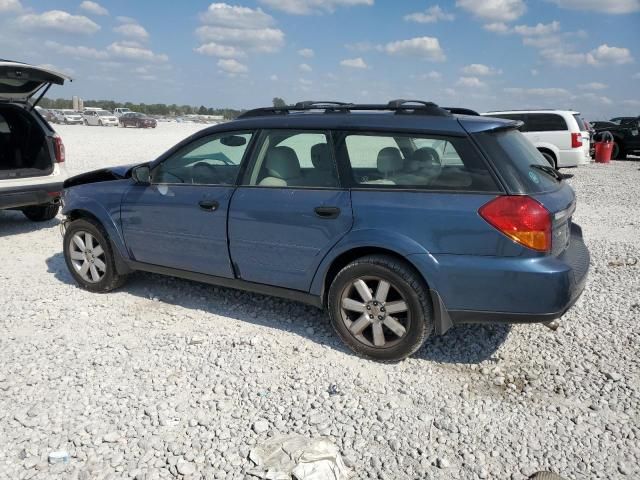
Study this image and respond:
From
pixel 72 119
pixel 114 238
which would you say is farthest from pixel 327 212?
pixel 72 119

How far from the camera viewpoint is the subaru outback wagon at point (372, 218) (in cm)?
321

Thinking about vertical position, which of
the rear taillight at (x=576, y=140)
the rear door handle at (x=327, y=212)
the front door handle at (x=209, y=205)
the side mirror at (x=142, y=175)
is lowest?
the front door handle at (x=209, y=205)

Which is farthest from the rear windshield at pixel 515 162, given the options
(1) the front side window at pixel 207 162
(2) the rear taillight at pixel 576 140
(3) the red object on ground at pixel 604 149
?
(3) the red object on ground at pixel 604 149

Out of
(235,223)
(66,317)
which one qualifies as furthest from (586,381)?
(66,317)

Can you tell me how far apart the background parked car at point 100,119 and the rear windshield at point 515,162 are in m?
49.9

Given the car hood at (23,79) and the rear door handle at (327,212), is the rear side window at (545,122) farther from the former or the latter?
the rear door handle at (327,212)

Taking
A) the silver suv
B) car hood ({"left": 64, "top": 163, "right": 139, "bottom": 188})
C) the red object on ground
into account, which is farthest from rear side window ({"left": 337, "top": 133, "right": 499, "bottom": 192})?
the red object on ground

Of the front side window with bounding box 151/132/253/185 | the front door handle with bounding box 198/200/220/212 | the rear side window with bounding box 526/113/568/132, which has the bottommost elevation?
the front door handle with bounding box 198/200/220/212

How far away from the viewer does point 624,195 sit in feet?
37.7

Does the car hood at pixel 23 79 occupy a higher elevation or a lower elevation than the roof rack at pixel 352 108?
higher

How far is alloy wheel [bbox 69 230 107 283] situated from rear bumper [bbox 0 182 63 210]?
197 centimetres

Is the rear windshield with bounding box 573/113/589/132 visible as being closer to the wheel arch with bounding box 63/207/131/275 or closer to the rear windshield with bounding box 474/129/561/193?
the rear windshield with bounding box 474/129/561/193

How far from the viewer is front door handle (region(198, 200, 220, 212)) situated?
413 centimetres

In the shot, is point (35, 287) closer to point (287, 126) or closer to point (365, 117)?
point (287, 126)
